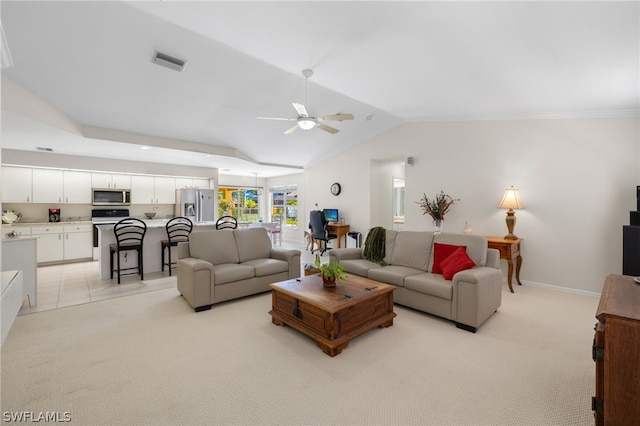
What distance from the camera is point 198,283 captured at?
3.52m

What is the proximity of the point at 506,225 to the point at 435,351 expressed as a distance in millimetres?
3150

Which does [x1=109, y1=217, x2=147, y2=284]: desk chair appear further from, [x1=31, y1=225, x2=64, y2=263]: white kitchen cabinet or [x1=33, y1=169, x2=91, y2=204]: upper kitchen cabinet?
[x1=33, y1=169, x2=91, y2=204]: upper kitchen cabinet

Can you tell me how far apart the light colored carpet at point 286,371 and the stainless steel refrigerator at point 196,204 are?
4413 mm

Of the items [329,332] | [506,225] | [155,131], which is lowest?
[329,332]

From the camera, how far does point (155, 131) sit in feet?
17.5

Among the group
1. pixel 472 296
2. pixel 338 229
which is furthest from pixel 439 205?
pixel 472 296

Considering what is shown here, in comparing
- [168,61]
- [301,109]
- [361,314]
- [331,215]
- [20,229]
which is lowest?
[361,314]

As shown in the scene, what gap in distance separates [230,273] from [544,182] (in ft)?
Answer: 15.6

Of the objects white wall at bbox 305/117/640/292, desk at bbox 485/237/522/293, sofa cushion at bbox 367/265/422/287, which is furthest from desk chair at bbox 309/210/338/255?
desk at bbox 485/237/522/293

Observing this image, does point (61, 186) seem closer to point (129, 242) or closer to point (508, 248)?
point (129, 242)

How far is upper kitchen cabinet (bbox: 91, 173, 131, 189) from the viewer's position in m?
6.85

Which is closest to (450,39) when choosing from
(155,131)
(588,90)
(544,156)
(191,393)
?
(588,90)

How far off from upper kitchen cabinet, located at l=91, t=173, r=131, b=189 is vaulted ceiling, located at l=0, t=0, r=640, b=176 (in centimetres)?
141

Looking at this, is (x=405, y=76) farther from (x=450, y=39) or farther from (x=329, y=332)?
(x=329, y=332)
